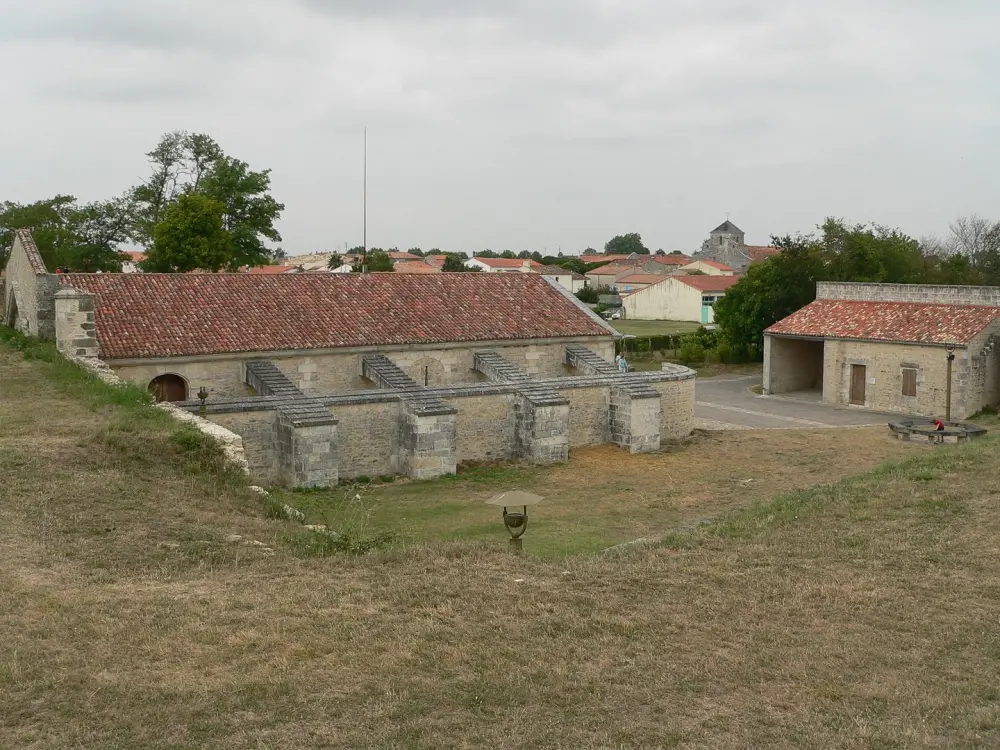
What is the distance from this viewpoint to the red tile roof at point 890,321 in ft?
89.1

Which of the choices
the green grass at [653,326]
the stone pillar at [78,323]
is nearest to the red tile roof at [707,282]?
the green grass at [653,326]

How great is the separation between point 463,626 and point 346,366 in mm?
15222

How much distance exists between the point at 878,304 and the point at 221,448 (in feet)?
78.2

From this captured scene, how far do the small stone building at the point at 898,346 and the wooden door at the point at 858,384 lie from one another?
0.10 feet

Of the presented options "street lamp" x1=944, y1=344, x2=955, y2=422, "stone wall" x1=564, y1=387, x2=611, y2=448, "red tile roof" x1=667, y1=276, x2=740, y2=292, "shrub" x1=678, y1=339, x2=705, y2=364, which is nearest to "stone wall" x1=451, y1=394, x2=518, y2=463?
"stone wall" x1=564, y1=387, x2=611, y2=448

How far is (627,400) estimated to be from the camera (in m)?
22.5

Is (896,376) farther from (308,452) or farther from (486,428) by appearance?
(308,452)

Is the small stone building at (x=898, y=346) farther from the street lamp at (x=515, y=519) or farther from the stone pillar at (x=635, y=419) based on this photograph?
the street lamp at (x=515, y=519)

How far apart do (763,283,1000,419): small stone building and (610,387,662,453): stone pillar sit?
30.5 feet

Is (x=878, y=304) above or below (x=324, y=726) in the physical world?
above

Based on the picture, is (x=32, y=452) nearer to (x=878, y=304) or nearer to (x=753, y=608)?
(x=753, y=608)

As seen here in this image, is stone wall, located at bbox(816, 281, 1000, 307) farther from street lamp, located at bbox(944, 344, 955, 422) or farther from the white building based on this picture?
the white building

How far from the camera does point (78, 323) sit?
19031 millimetres

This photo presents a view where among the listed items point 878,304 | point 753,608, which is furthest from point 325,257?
point 753,608
